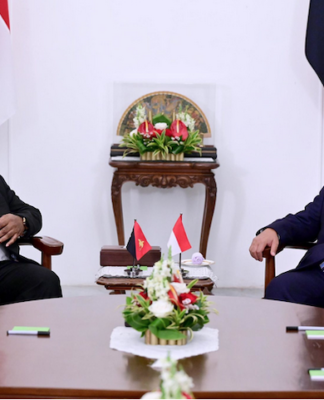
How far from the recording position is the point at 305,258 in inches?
126

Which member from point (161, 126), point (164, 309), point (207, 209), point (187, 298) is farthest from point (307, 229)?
point (164, 309)

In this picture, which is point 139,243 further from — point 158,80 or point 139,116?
point 158,80

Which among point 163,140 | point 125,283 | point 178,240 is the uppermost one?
point 163,140

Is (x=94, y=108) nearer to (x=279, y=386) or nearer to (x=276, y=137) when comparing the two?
(x=276, y=137)

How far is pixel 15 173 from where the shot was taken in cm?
514

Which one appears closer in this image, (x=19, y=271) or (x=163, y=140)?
(x=19, y=271)

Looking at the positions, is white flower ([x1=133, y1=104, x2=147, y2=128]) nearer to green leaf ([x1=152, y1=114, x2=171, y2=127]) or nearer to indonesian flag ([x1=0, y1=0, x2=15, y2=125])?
green leaf ([x1=152, y1=114, x2=171, y2=127])

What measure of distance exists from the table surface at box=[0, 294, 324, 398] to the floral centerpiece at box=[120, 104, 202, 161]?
7.79 feet

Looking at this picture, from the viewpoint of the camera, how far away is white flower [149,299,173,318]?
5.49ft

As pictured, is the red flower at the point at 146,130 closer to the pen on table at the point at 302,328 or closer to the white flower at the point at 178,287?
the pen on table at the point at 302,328

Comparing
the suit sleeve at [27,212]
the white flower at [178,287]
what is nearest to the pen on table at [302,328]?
the white flower at [178,287]

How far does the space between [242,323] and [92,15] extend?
143 inches

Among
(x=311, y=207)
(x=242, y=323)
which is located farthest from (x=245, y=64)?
(x=242, y=323)

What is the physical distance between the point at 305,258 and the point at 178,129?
1.70 metres
